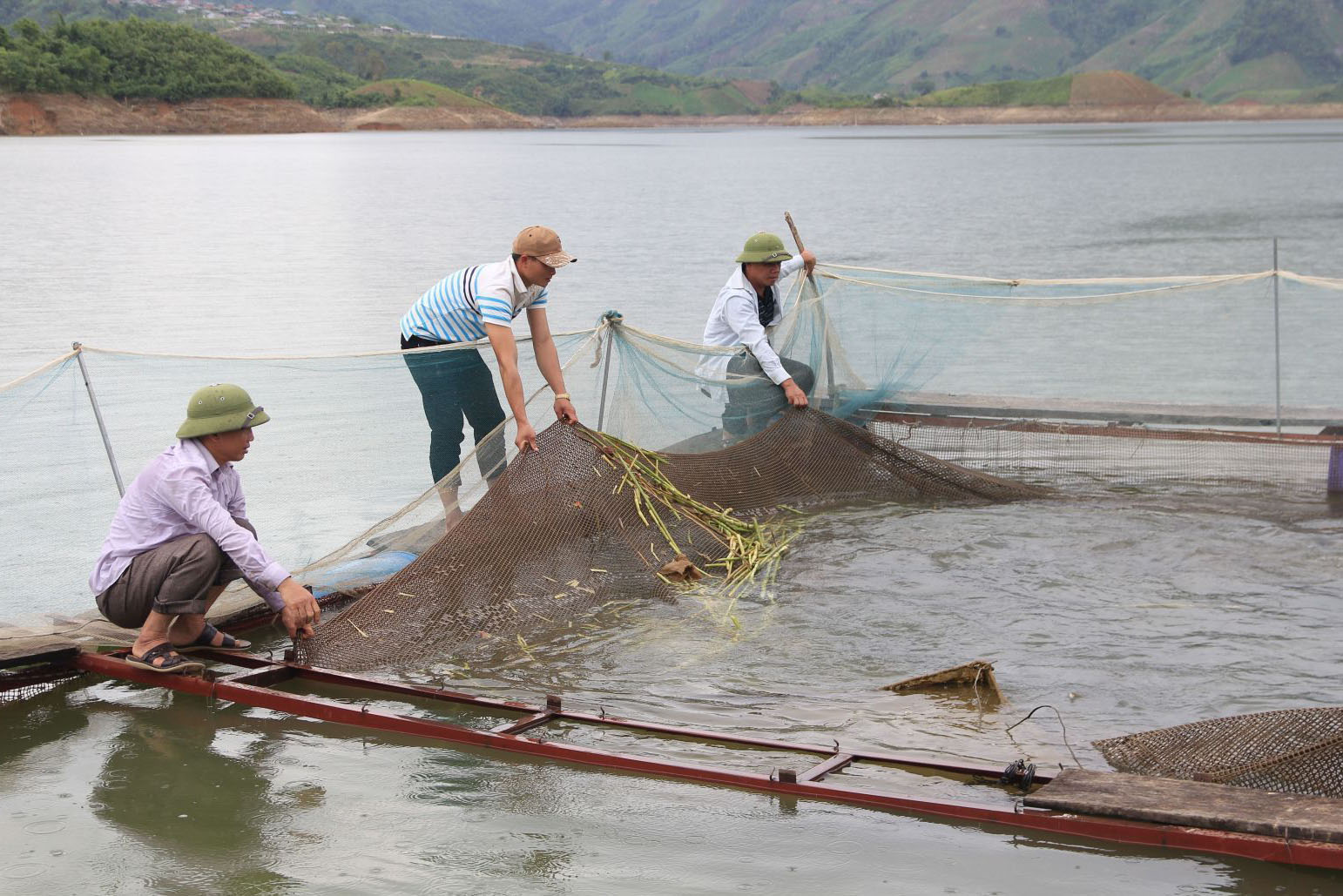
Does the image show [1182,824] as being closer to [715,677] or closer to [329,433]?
[715,677]

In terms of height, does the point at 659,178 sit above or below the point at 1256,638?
above

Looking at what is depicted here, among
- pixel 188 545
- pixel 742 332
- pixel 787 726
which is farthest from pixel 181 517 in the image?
pixel 742 332

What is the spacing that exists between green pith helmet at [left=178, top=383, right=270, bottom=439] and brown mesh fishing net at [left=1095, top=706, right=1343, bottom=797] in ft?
10.0

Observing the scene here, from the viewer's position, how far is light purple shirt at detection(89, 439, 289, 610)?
A: 4.58 metres

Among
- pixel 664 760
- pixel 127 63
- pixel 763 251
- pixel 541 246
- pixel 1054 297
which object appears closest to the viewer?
pixel 664 760

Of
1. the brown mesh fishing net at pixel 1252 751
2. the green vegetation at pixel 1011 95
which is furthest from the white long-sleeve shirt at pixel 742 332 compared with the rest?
the green vegetation at pixel 1011 95

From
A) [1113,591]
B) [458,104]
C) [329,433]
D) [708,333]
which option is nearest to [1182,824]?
[1113,591]

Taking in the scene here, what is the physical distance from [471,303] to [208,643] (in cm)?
194

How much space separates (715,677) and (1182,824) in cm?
195

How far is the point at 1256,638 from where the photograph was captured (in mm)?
5398

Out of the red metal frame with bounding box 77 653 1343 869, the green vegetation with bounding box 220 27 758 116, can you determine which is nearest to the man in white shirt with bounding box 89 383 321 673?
the red metal frame with bounding box 77 653 1343 869

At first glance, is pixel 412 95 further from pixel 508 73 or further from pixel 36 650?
pixel 36 650

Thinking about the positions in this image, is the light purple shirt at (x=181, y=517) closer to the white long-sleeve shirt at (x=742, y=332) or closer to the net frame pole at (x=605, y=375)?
the net frame pole at (x=605, y=375)

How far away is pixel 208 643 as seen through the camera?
5.11 metres
